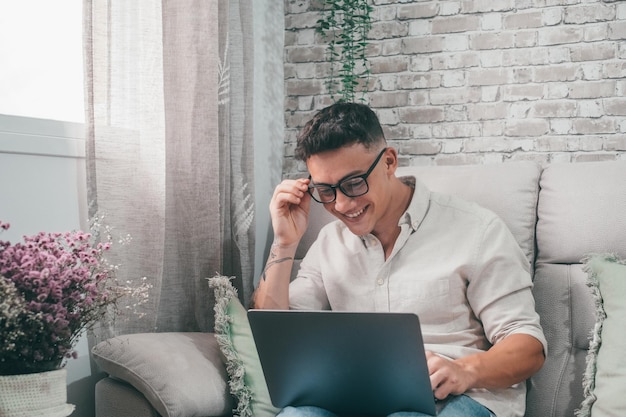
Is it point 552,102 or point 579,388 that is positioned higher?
point 552,102

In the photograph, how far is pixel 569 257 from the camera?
79.2 inches

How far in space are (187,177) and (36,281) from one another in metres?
0.85

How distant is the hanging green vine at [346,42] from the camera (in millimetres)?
A: 2697

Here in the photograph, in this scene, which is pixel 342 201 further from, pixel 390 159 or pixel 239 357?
pixel 239 357

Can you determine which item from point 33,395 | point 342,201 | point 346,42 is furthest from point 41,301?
point 346,42

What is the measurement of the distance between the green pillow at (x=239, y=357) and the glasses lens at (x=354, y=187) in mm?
385

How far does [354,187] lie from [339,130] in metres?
0.15

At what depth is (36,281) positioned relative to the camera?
1.21 metres

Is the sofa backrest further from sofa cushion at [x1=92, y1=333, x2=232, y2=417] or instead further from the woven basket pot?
the woven basket pot

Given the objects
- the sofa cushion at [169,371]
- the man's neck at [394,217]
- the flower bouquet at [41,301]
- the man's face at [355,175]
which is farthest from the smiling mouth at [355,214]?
the flower bouquet at [41,301]

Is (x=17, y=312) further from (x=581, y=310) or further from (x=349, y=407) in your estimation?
(x=581, y=310)

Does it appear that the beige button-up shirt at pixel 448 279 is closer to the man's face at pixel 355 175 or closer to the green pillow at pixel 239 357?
the man's face at pixel 355 175

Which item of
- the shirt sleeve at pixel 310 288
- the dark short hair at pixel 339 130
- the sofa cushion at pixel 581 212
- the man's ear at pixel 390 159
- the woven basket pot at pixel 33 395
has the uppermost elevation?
the dark short hair at pixel 339 130

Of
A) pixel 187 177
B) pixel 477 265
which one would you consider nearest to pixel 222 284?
pixel 187 177
